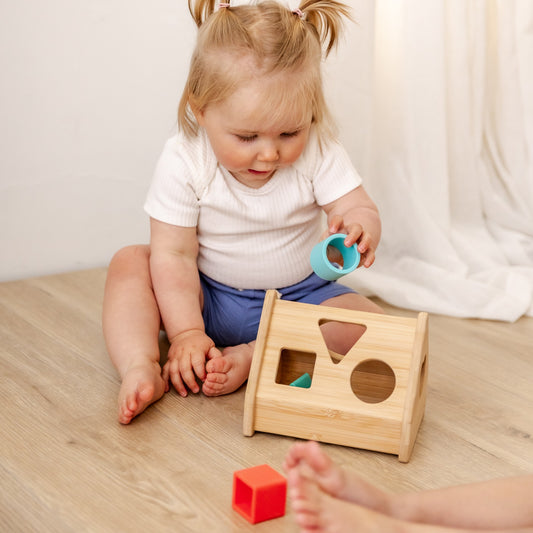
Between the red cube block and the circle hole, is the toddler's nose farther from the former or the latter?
the red cube block

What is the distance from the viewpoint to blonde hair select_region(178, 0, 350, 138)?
96cm

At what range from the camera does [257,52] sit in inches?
37.7

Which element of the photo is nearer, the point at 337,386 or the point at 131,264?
the point at 337,386

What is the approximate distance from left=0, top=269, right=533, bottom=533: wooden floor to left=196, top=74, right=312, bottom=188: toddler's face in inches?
12.5

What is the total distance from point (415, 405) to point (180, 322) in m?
0.36

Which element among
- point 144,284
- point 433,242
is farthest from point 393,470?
point 433,242

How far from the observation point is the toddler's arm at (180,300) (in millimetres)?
982

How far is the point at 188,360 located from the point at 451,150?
0.80m

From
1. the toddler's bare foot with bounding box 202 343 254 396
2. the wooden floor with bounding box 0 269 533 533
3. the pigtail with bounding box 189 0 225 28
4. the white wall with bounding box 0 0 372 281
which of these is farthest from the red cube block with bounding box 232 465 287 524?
the white wall with bounding box 0 0 372 281

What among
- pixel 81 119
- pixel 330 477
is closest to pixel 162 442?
pixel 330 477

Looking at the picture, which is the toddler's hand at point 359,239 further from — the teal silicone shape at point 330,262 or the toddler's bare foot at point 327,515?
the toddler's bare foot at point 327,515

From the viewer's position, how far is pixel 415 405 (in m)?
0.84

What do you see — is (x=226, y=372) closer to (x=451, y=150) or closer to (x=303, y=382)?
(x=303, y=382)

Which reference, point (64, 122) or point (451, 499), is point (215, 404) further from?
point (64, 122)
